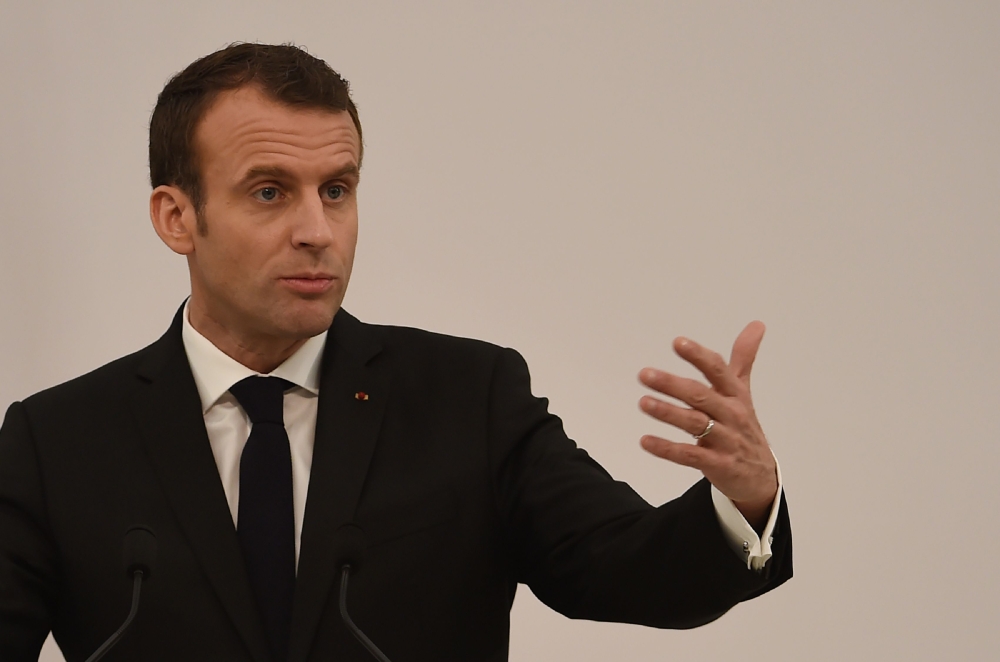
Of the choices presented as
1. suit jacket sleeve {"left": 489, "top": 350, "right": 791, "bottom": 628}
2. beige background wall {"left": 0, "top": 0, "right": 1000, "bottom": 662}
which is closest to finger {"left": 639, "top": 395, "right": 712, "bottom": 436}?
suit jacket sleeve {"left": 489, "top": 350, "right": 791, "bottom": 628}

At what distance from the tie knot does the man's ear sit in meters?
0.31

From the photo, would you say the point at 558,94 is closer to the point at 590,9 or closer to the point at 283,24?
the point at 590,9

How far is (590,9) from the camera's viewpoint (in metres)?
3.65

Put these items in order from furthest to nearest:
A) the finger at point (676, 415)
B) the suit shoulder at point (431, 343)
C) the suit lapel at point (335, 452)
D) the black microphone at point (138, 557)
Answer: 1. the suit shoulder at point (431, 343)
2. the suit lapel at point (335, 452)
3. the black microphone at point (138, 557)
4. the finger at point (676, 415)

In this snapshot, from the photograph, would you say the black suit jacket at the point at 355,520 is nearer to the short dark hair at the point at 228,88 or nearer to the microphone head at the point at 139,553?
the microphone head at the point at 139,553

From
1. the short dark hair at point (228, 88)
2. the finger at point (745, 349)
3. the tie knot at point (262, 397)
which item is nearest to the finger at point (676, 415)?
the finger at point (745, 349)

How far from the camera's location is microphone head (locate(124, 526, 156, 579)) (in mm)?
1802

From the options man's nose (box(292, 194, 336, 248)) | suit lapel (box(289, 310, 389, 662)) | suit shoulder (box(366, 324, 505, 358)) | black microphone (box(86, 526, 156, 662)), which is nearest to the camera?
black microphone (box(86, 526, 156, 662))

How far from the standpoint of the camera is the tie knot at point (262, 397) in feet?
7.32

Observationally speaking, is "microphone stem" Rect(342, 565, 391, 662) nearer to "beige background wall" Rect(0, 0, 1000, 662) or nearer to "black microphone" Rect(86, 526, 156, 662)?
"black microphone" Rect(86, 526, 156, 662)

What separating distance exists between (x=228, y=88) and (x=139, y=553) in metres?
0.94

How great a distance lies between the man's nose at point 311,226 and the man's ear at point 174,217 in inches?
11.1

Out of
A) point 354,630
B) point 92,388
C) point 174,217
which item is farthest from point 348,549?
point 174,217

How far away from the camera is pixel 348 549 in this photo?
71.4 inches
